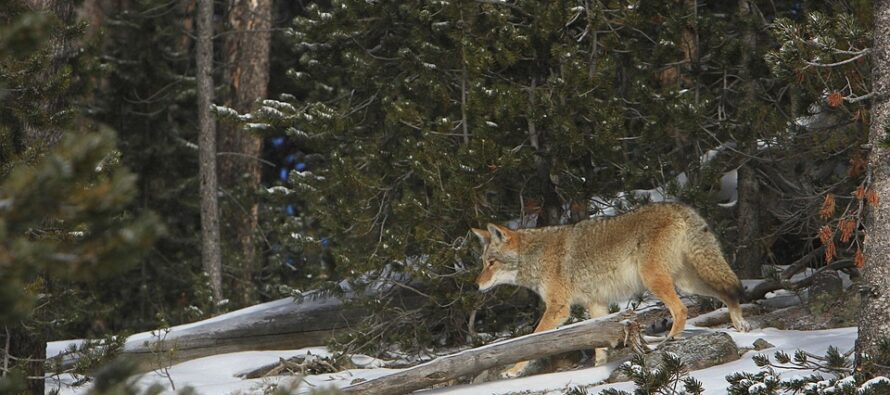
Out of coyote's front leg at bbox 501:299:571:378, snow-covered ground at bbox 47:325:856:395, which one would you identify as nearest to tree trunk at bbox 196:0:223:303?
snow-covered ground at bbox 47:325:856:395

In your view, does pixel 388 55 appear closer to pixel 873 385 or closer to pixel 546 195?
pixel 546 195

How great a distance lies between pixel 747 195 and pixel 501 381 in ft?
15.1

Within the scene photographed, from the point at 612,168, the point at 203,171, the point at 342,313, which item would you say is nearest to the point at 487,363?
the point at 612,168

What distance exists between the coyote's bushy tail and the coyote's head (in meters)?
1.97

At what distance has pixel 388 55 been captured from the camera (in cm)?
1366

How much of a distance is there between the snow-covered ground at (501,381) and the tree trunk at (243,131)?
701 centimetres

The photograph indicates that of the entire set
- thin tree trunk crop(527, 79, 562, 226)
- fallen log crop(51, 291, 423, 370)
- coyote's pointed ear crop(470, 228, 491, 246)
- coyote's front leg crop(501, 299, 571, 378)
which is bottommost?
fallen log crop(51, 291, 423, 370)

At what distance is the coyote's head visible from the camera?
11.3 meters

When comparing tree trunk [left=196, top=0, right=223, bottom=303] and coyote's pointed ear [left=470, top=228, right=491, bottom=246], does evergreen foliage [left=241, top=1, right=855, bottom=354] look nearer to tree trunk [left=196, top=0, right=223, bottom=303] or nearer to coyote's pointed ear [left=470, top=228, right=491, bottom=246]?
coyote's pointed ear [left=470, top=228, right=491, bottom=246]

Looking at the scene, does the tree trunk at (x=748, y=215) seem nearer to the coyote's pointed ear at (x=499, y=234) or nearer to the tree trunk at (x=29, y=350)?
the coyote's pointed ear at (x=499, y=234)

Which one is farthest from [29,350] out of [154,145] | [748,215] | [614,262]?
[154,145]

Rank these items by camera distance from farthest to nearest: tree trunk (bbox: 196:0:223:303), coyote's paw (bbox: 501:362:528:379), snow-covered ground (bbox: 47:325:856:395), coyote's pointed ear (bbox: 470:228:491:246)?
1. tree trunk (bbox: 196:0:223:303)
2. coyote's pointed ear (bbox: 470:228:491:246)
3. coyote's paw (bbox: 501:362:528:379)
4. snow-covered ground (bbox: 47:325:856:395)

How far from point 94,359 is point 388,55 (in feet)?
18.5

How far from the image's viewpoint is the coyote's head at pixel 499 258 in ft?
37.0
